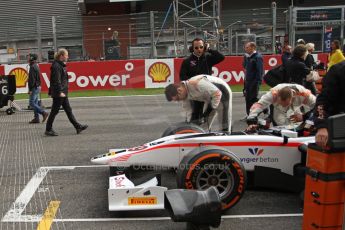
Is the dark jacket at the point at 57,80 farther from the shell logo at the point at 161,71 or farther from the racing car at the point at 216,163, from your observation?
the shell logo at the point at 161,71

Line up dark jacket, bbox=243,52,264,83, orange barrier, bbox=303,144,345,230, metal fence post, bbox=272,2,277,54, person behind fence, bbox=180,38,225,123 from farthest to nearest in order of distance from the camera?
1. metal fence post, bbox=272,2,277,54
2. dark jacket, bbox=243,52,264,83
3. person behind fence, bbox=180,38,225,123
4. orange barrier, bbox=303,144,345,230

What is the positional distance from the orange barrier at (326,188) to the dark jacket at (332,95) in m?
0.50

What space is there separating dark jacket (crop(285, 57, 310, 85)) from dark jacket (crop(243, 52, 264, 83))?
36.9 inches

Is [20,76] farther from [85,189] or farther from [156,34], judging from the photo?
[85,189]

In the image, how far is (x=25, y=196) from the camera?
5.57 m

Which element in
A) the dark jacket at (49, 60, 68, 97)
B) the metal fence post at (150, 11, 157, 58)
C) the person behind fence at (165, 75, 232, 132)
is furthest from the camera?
the metal fence post at (150, 11, 157, 58)

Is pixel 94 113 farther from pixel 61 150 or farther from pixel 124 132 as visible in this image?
pixel 61 150

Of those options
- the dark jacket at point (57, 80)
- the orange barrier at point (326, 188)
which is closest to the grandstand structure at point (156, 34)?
the dark jacket at point (57, 80)

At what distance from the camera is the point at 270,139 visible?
16.6 feet

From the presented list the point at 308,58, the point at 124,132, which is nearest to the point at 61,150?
the point at 124,132

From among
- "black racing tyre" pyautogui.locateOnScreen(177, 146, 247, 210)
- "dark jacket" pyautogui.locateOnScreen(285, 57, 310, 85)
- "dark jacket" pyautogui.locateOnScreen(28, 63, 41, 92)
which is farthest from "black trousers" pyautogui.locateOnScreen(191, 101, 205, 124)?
"dark jacket" pyautogui.locateOnScreen(28, 63, 41, 92)

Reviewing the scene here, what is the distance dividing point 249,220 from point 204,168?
0.70m

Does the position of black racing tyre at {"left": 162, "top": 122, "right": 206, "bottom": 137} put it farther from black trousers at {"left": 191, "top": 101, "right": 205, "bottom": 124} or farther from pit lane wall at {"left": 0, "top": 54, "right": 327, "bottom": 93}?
pit lane wall at {"left": 0, "top": 54, "right": 327, "bottom": 93}

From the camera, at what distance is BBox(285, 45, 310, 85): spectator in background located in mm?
8203
